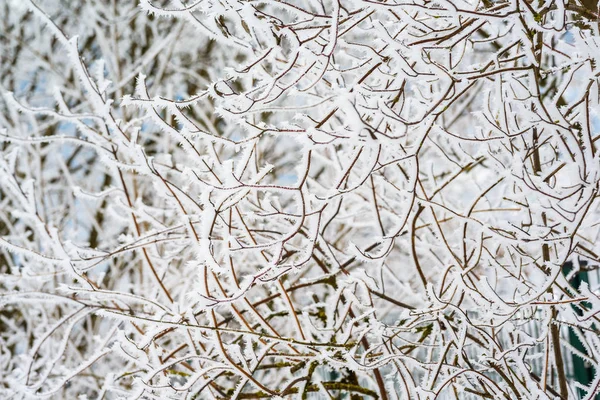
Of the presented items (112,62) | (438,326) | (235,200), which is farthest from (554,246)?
(112,62)

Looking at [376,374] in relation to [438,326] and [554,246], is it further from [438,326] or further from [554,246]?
[554,246]

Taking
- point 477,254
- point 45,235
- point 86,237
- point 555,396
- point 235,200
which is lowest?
point 555,396

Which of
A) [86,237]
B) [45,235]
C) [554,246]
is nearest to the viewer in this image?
[554,246]

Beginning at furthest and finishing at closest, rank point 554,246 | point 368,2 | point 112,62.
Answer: point 112,62, point 554,246, point 368,2

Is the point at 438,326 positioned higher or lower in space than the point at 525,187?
lower

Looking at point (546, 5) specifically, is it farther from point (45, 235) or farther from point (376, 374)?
point (45, 235)

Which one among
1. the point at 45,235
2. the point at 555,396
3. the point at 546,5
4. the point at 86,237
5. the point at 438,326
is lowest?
the point at 555,396

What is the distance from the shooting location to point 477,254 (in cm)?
174

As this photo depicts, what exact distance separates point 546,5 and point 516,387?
1105 mm

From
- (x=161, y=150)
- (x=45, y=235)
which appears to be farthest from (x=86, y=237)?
(x=45, y=235)

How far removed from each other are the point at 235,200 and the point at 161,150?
269 inches

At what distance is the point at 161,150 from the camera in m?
8.15

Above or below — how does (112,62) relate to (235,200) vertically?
above

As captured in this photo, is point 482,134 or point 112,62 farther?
point 112,62
